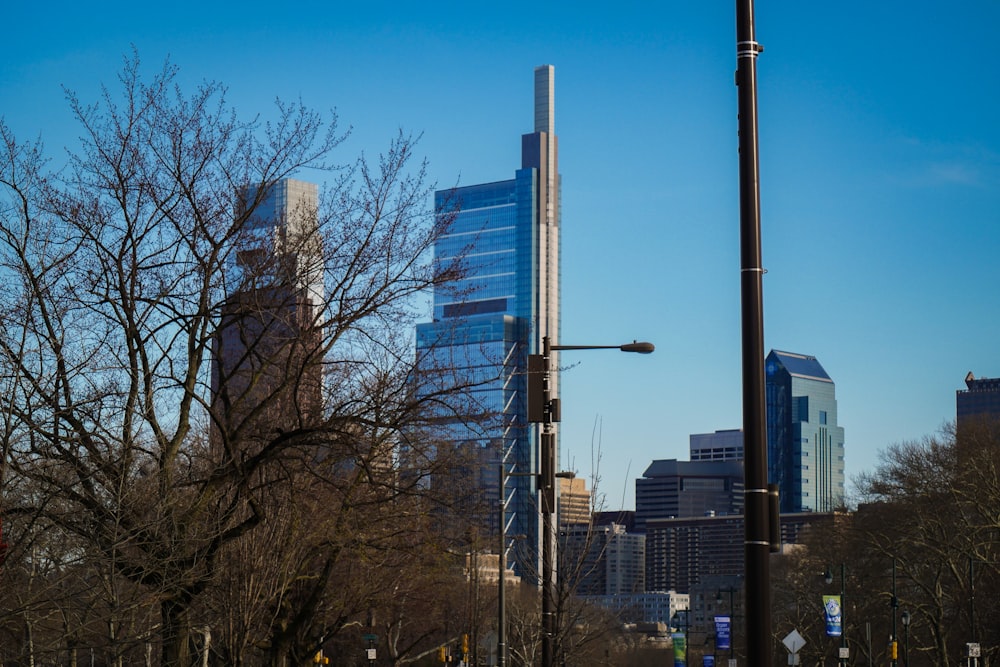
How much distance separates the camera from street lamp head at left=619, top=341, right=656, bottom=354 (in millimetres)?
22625

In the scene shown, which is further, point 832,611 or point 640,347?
point 832,611

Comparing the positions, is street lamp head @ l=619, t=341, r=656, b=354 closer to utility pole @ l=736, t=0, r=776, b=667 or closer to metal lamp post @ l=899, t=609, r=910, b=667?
utility pole @ l=736, t=0, r=776, b=667

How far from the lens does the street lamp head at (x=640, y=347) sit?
22625 millimetres

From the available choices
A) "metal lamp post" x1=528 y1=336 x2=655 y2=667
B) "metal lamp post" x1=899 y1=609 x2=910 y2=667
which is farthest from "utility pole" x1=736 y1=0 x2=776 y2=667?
"metal lamp post" x1=899 y1=609 x2=910 y2=667

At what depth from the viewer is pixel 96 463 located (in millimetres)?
19859

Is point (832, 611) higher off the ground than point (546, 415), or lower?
lower

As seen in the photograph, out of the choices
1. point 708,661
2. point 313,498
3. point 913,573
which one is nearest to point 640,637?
point 708,661

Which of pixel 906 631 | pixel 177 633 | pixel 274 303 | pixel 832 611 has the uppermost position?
pixel 274 303

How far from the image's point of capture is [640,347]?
22688 millimetres

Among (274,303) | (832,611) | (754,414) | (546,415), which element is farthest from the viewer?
(832,611)

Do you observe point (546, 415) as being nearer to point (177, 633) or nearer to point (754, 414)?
point (177, 633)

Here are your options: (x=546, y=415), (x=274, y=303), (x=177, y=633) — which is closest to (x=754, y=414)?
(x=546, y=415)

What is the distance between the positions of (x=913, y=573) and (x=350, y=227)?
2327 inches

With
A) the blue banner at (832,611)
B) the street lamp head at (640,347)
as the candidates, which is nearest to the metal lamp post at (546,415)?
the street lamp head at (640,347)
